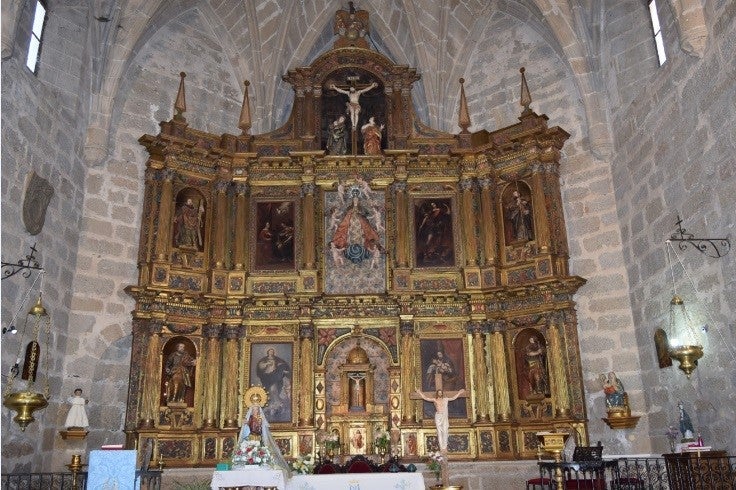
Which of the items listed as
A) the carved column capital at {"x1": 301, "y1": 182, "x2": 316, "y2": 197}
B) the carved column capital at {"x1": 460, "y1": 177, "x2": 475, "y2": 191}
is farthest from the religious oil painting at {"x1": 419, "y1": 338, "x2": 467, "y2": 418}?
the carved column capital at {"x1": 301, "y1": 182, "x2": 316, "y2": 197}

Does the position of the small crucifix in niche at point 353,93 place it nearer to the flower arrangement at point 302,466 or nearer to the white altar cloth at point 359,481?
the flower arrangement at point 302,466

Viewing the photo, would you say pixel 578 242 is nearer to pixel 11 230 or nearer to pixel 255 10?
pixel 255 10

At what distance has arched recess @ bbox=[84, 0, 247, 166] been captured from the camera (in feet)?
47.0

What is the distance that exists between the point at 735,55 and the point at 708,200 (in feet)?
7.11

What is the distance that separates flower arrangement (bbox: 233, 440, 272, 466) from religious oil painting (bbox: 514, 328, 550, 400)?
19.2 ft

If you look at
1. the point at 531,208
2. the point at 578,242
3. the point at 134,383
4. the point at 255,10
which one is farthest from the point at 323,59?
the point at 134,383

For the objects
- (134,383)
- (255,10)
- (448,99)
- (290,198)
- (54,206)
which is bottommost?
(134,383)

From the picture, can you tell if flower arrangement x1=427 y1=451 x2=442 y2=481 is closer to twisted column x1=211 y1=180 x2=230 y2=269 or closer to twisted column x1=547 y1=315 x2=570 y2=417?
twisted column x1=547 y1=315 x2=570 y2=417

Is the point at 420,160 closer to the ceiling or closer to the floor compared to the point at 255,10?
closer to the floor

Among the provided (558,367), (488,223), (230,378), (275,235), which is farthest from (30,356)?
(558,367)

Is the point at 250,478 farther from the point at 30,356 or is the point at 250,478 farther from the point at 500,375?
the point at 500,375

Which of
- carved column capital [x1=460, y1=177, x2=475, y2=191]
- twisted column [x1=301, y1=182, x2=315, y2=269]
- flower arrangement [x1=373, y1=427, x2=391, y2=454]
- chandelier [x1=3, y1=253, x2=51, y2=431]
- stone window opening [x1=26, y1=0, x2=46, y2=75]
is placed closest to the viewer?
chandelier [x1=3, y1=253, x2=51, y2=431]

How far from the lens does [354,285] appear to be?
14719mm

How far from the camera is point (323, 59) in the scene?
639 inches
